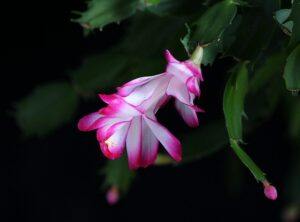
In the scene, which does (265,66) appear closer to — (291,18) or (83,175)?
(291,18)

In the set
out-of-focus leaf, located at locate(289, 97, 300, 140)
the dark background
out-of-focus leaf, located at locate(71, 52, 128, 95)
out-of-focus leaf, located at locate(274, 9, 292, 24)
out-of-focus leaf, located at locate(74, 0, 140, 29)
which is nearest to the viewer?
out-of-focus leaf, located at locate(274, 9, 292, 24)

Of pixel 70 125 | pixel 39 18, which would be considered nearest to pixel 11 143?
pixel 70 125

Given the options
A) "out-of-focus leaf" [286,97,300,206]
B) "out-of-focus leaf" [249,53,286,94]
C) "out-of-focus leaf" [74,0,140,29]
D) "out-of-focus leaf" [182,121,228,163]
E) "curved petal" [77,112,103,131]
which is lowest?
"out-of-focus leaf" [286,97,300,206]

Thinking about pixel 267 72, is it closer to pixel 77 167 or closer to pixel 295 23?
pixel 295 23

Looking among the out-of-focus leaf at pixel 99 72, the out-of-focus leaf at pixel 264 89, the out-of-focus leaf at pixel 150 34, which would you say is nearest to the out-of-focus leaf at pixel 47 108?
the out-of-focus leaf at pixel 99 72

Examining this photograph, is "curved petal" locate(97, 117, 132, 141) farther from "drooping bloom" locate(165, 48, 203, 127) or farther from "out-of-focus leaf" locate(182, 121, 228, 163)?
"out-of-focus leaf" locate(182, 121, 228, 163)

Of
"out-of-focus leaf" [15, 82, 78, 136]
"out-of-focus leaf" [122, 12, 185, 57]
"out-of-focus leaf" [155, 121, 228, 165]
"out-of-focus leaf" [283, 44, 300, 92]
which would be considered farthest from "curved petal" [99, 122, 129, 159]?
"out-of-focus leaf" [15, 82, 78, 136]
